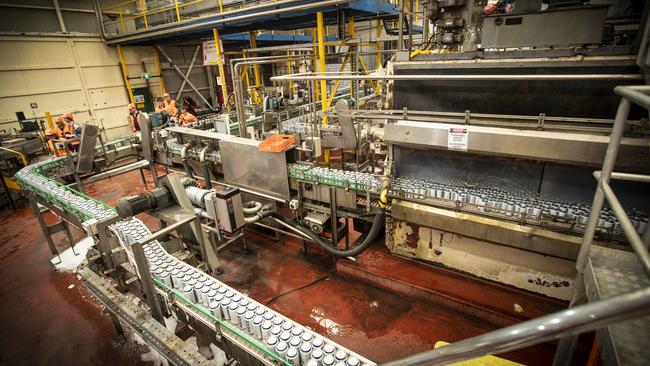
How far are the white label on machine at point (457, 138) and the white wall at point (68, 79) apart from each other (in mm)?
12395

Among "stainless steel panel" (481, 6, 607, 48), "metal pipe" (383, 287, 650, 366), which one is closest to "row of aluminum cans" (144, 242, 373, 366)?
"metal pipe" (383, 287, 650, 366)

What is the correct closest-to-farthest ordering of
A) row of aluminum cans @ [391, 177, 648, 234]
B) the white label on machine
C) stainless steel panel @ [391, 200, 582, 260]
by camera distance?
row of aluminum cans @ [391, 177, 648, 234]
stainless steel panel @ [391, 200, 582, 260]
the white label on machine

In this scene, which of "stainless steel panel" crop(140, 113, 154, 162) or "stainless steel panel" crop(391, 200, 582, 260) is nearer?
"stainless steel panel" crop(391, 200, 582, 260)

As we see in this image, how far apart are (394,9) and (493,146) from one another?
685 centimetres

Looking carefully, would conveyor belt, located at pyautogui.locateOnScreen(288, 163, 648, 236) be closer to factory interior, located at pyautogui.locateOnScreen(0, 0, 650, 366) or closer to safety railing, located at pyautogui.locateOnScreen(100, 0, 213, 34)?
factory interior, located at pyautogui.locateOnScreen(0, 0, 650, 366)

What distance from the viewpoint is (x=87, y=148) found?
18.8ft

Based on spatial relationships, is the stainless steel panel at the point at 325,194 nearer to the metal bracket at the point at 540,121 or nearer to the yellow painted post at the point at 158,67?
the metal bracket at the point at 540,121

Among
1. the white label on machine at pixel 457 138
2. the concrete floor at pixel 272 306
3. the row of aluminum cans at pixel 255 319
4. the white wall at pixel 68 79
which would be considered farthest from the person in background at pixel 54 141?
the white label on machine at pixel 457 138

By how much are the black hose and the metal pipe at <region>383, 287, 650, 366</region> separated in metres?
2.53

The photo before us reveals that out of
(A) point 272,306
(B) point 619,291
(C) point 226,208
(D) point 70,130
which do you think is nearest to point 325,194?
(C) point 226,208

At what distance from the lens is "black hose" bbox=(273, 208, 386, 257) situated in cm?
342

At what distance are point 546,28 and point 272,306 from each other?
408 centimetres

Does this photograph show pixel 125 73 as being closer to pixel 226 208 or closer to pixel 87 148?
pixel 87 148

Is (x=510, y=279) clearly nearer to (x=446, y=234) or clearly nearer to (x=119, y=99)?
(x=446, y=234)
